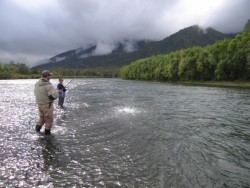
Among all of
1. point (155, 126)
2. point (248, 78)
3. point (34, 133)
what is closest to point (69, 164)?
point (34, 133)

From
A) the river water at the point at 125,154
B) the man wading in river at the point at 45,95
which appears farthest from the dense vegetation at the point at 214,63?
the man wading in river at the point at 45,95

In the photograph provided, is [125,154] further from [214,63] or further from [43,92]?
[214,63]

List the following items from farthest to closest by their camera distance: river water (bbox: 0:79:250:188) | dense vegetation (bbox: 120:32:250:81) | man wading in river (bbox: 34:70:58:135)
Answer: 1. dense vegetation (bbox: 120:32:250:81)
2. man wading in river (bbox: 34:70:58:135)
3. river water (bbox: 0:79:250:188)

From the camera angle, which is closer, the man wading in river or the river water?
the river water

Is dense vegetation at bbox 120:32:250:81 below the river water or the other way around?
the other way around

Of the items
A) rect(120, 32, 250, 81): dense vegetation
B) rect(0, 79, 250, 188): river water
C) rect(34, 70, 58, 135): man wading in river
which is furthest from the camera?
rect(120, 32, 250, 81): dense vegetation

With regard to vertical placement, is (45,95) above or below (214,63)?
below

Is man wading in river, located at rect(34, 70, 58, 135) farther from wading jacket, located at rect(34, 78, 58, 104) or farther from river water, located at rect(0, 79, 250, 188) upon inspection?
river water, located at rect(0, 79, 250, 188)

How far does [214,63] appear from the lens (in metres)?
98.7

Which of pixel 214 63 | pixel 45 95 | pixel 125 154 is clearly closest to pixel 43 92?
pixel 45 95

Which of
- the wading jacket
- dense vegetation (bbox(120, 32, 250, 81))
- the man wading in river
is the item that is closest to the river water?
the man wading in river

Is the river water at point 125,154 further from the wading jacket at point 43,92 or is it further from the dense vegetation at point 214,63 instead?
the dense vegetation at point 214,63

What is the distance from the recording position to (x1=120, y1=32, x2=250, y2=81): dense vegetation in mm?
89250

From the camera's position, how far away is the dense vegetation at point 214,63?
293ft
